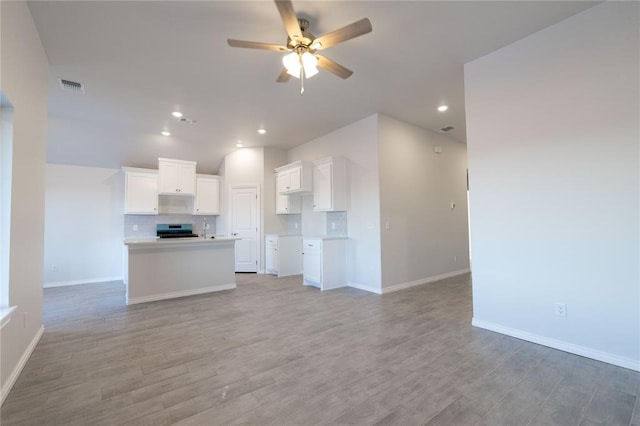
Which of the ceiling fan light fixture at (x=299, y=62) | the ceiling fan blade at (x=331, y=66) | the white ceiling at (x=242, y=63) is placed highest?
the white ceiling at (x=242, y=63)

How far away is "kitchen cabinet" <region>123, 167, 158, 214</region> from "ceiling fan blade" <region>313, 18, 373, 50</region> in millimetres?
5549

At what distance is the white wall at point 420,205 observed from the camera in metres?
4.79

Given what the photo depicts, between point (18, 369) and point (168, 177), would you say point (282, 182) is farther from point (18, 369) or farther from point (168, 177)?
point (18, 369)

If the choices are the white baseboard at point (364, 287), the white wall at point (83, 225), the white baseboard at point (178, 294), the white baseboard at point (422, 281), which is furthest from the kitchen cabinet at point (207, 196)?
the white baseboard at point (422, 281)

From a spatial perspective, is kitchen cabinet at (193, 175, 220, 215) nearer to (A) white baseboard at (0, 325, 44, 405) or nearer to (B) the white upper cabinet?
(B) the white upper cabinet

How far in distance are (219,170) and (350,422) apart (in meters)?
7.07

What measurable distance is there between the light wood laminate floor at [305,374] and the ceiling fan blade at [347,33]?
2715 mm

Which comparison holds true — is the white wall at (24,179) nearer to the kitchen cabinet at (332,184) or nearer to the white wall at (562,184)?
the kitchen cabinet at (332,184)

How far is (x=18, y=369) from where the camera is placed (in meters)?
2.20

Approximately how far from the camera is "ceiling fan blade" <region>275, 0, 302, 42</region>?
1.94m

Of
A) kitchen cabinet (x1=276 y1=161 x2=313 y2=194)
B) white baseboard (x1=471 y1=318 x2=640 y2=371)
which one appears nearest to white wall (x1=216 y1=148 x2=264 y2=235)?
kitchen cabinet (x1=276 y1=161 x2=313 y2=194)

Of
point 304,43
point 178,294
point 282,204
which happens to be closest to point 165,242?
point 178,294

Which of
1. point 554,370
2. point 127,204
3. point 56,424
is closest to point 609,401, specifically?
point 554,370

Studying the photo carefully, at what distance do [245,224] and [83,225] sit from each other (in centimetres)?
331
